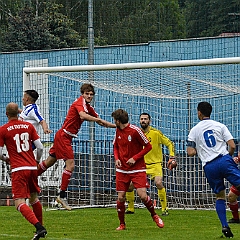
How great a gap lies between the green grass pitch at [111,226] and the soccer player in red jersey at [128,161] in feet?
1.53

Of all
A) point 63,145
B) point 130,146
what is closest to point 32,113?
point 63,145

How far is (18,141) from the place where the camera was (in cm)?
1116

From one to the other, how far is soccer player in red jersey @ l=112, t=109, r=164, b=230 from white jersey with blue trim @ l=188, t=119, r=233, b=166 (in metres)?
1.42

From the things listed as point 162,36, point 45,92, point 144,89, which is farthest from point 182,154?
point 162,36

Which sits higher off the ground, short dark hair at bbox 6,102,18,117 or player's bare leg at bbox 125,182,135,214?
short dark hair at bbox 6,102,18,117

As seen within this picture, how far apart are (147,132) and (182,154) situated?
265cm

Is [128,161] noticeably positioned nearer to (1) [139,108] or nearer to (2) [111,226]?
(2) [111,226]

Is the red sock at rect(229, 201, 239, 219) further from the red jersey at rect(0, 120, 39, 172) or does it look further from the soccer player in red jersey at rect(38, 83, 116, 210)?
the red jersey at rect(0, 120, 39, 172)

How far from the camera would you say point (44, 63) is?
2614 cm

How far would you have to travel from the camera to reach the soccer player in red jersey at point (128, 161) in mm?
12648

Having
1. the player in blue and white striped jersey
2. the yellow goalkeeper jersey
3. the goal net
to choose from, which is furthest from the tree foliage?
the player in blue and white striped jersey

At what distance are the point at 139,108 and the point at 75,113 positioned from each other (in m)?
5.65

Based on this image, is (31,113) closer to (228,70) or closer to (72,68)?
(72,68)

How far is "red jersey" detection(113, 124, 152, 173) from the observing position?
12.8 m
